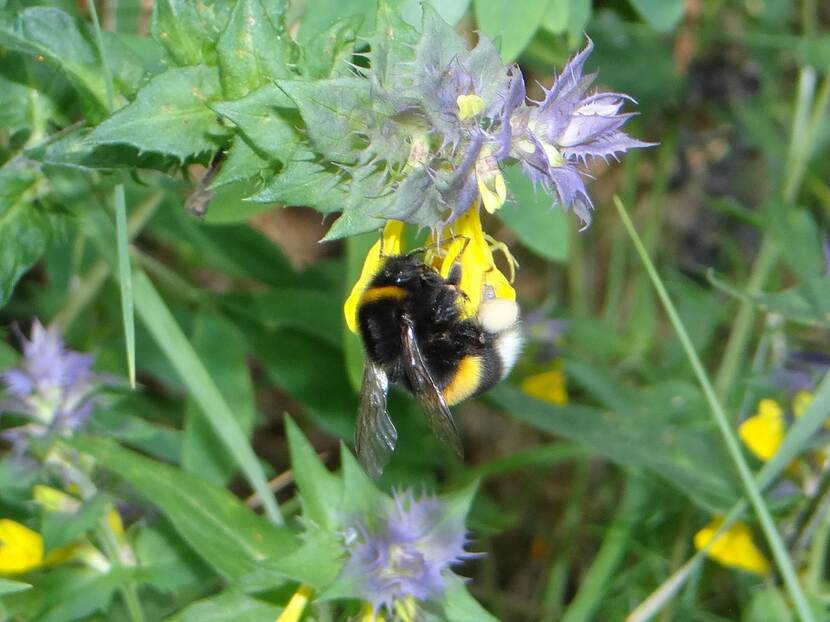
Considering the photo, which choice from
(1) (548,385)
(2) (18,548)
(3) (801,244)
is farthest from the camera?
(1) (548,385)

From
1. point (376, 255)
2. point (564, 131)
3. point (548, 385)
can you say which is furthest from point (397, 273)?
point (548, 385)

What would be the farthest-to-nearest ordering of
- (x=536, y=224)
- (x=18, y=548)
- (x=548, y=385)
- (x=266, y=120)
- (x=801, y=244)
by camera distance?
(x=548, y=385) → (x=801, y=244) → (x=536, y=224) → (x=18, y=548) → (x=266, y=120)

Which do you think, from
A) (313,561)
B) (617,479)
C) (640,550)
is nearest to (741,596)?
(640,550)

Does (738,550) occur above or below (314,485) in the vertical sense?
below

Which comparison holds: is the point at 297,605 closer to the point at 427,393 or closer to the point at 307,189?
the point at 427,393

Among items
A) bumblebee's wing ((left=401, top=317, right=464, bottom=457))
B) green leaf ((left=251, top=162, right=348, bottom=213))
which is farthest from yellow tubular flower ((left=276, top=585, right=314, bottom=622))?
green leaf ((left=251, top=162, right=348, bottom=213))

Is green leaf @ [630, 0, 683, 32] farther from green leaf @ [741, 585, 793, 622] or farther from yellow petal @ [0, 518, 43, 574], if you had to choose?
yellow petal @ [0, 518, 43, 574]
